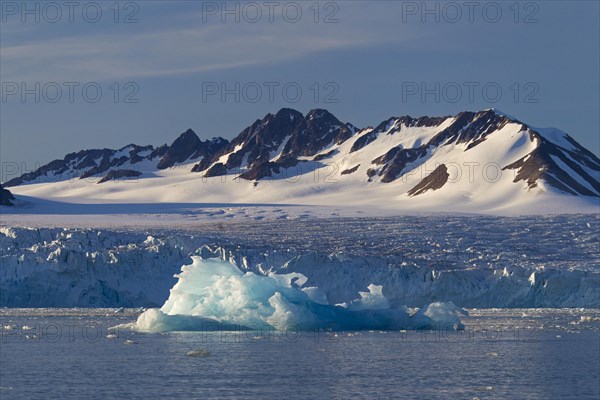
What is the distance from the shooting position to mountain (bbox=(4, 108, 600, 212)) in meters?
106

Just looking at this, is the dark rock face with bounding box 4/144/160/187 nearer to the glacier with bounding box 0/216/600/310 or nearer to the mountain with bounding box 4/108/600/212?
the mountain with bounding box 4/108/600/212

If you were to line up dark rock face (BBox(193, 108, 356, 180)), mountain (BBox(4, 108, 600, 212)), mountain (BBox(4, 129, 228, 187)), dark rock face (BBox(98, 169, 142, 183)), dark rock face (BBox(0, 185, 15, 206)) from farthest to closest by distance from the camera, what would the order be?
1. mountain (BBox(4, 129, 228, 187))
2. dark rock face (BBox(98, 169, 142, 183))
3. dark rock face (BBox(193, 108, 356, 180))
4. dark rock face (BBox(0, 185, 15, 206))
5. mountain (BBox(4, 108, 600, 212))

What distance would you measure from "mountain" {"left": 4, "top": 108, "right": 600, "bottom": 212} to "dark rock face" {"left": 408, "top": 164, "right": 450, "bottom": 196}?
207 millimetres

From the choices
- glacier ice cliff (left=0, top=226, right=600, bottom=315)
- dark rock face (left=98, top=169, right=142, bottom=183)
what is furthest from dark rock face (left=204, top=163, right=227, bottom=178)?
glacier ice cliff (left=0, top=226, right=600, bottom=315)

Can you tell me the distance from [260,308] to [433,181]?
266 ft

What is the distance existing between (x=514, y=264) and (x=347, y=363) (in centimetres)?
3695

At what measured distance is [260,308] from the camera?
1560 inches

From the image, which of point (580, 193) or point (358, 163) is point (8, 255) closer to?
point (580, 193)

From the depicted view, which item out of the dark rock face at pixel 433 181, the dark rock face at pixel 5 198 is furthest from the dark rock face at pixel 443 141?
the dark rock face at pixel 5 198

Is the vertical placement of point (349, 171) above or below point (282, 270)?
above

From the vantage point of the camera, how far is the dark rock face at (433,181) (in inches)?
4611

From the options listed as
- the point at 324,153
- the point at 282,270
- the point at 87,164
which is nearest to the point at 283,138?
the point at 324,153

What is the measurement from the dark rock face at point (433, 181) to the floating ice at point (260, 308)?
74242 mm

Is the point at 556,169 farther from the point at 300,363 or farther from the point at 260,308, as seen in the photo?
the point at 300,363
